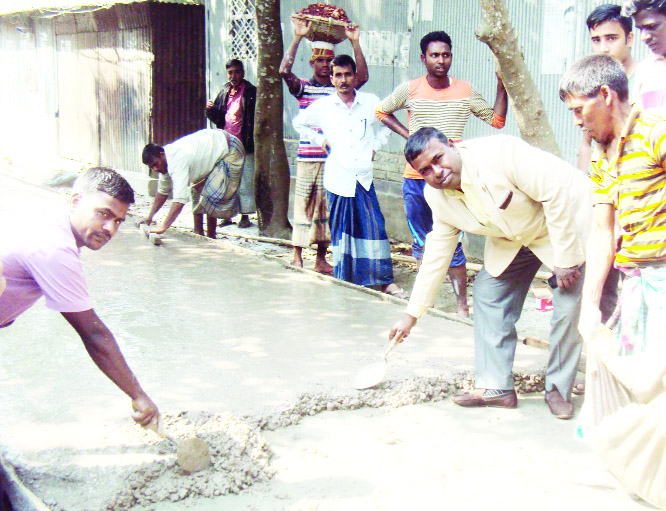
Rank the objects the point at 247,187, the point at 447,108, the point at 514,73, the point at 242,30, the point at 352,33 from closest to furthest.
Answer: the point at 514,73, the point at 447,108, the point at 352,33, the point at 247,187, the point at 242,30

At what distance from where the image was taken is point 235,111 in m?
8.59

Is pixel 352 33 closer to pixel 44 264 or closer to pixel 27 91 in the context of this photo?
pixel 44 264

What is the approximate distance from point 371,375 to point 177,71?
8746 mm

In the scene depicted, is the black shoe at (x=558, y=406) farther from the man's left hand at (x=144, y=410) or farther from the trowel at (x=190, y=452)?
the man's left hand at (x=144, y=410)

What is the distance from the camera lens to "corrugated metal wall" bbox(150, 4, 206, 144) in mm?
11555

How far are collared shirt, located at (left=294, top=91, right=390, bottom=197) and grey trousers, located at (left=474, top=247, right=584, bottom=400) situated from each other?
2429mm

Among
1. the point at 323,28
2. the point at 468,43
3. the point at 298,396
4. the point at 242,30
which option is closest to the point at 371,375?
the point at 298,396

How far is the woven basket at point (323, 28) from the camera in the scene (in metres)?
6.81

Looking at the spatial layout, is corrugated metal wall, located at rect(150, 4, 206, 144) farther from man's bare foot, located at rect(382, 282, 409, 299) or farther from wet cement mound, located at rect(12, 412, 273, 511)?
wet cement mound, located at rect(12, 412, 273, 511)

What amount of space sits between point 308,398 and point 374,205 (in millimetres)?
2752

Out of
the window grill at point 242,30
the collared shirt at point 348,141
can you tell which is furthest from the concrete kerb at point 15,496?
the window grill at point 242,30

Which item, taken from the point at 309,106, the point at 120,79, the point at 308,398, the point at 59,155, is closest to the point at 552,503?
the point at 308,398

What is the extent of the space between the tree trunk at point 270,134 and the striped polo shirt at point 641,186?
5.63 m

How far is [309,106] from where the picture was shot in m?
6.69
